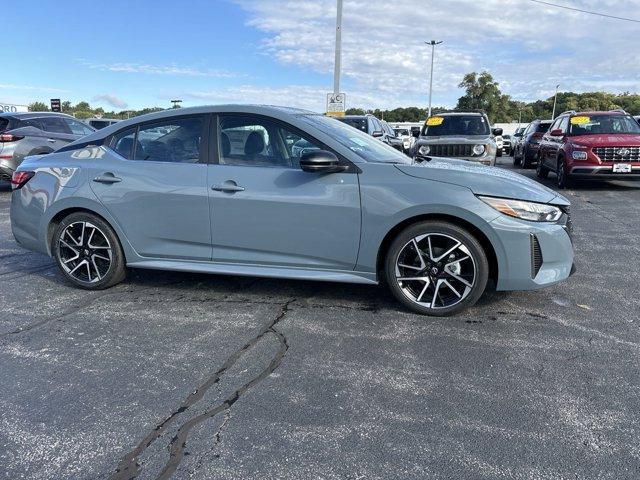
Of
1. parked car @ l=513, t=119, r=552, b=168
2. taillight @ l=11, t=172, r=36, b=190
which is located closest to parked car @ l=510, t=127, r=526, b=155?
parked car @ l=513, t=119, r=552, b=168

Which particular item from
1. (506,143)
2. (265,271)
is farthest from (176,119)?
(506,143)

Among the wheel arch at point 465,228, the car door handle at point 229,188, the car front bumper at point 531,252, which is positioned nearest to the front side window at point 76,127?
the car door handle at point 229,188

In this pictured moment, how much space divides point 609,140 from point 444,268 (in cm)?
879

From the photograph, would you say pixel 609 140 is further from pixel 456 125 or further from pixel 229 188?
pixel 229 188

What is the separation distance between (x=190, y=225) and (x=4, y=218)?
5803 millimetres

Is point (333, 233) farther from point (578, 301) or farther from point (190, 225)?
point (578, 301)

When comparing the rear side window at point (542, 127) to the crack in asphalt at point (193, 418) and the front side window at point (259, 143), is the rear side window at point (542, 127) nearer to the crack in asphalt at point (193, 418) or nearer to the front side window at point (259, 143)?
the front side window at point (259, 143)

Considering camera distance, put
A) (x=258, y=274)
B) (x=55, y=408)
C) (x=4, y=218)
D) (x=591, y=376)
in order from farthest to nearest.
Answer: (x=4, y=218) < (x=258, y=274) < (x=591, y=376) < (x=55, y=408)

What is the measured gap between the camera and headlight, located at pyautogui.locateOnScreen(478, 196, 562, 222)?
3.92 m

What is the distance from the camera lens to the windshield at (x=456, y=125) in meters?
12.3

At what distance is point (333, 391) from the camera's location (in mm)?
3053

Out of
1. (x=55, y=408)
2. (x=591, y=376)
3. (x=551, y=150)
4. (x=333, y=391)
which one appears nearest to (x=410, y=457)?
(x=333, y=391)

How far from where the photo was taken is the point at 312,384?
3.13m

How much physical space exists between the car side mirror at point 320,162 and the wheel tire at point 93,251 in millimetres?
1934
